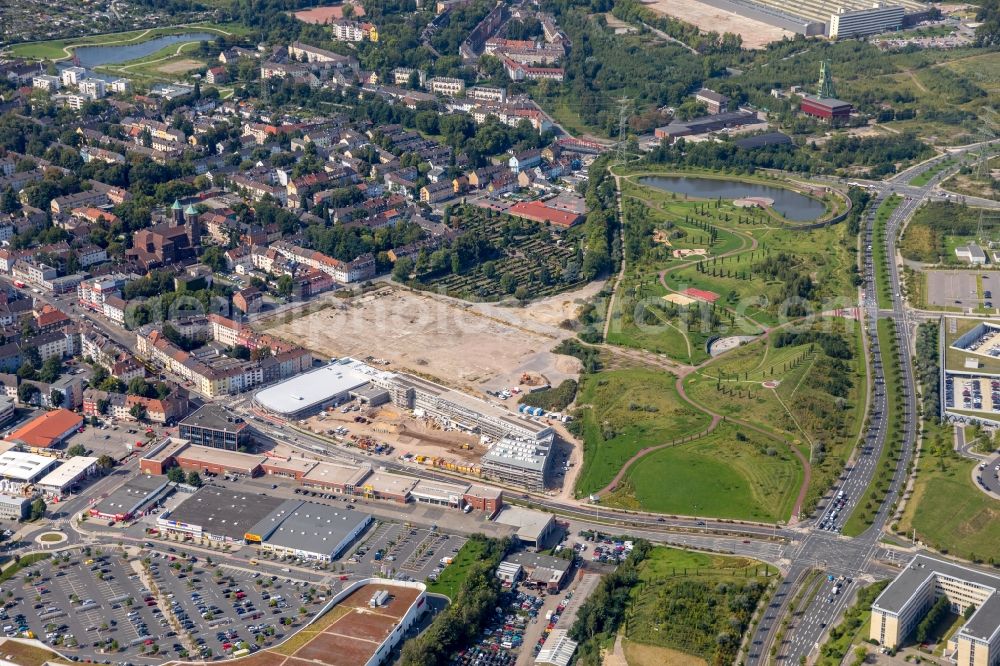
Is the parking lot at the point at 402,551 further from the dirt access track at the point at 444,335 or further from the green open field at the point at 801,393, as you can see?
the green open field at the point at 801,393

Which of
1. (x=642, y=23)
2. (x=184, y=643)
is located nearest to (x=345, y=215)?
(x=184, y=643)

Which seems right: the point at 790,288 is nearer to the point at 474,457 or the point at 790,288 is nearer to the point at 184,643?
the point at 474,457

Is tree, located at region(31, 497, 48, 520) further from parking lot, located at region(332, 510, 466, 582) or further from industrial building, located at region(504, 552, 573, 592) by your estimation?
industrial building, located at region(504, 552, 573, 592)

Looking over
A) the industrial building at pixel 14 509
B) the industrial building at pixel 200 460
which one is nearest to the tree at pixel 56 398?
the industrial building at pixel 200 460

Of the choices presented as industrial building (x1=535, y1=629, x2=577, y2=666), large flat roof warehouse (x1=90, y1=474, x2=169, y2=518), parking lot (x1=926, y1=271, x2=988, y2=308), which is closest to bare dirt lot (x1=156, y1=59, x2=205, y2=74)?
parking lot (x1=926, y1=271, x2=988, y2=308)

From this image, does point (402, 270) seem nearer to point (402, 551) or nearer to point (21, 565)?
point (402, 551)

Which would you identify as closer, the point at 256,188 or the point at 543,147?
the point at 256,188
